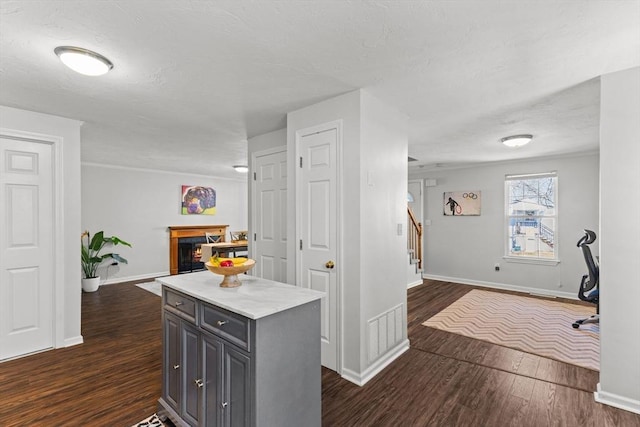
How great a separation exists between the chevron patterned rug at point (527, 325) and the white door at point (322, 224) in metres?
1.79

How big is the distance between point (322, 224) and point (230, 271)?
1094 millimetres

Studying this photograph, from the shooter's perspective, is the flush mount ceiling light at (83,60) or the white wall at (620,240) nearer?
the flush mount ceiling light at (83,60)

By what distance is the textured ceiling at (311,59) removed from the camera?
1.58m

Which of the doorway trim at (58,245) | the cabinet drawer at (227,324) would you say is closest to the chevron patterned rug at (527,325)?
the cabinet drawer at (227,324)

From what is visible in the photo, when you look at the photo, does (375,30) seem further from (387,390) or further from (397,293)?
(387,390)

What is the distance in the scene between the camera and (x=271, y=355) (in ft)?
4.97

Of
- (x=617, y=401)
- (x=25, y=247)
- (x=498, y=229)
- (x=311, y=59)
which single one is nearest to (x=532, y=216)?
(x=498, y=229)

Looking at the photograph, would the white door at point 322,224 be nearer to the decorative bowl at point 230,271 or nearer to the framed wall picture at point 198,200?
the decorative bowl at point 230,271

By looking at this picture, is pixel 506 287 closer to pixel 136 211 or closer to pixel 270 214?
pixel 270 214

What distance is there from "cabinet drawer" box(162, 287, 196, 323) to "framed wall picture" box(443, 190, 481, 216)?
5.88m

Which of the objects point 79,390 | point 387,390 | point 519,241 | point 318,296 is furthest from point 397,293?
point 519,241

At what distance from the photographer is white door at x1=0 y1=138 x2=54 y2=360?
2.94 metres

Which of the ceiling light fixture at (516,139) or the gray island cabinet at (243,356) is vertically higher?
the ceiling light fixture at (516,139)

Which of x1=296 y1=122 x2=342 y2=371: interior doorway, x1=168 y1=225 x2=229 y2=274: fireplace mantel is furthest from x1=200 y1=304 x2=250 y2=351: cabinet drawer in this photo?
x1=168 y1=225 x2=229 y2=274: fireplace mantel
